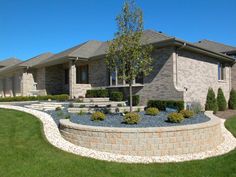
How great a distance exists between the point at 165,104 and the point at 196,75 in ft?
14.2

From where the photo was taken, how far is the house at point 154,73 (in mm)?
13219

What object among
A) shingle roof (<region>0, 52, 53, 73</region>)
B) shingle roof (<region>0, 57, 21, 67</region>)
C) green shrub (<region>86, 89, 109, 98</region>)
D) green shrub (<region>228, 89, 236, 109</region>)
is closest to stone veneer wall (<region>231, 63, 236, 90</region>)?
green shrub (<region>228, 89, 236, 109</region>)

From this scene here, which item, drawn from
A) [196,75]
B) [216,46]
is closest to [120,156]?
[196,75]

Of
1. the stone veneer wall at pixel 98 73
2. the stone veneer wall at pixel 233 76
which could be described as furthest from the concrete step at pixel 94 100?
the stone veneer wall at pixel 233 76

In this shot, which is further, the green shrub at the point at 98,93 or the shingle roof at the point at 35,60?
the shingle roof at the point at 35,60

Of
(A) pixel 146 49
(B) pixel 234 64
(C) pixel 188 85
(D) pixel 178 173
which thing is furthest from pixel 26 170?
(B) pixel 234 64

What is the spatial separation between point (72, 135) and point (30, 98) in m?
13.1

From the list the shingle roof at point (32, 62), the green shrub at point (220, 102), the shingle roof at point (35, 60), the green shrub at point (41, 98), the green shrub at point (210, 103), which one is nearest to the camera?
the green shrub at point (210, 103)

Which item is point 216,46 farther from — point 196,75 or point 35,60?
point 35,60

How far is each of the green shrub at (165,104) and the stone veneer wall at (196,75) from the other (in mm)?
991

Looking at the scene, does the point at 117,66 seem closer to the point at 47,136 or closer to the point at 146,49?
the point at 146,49

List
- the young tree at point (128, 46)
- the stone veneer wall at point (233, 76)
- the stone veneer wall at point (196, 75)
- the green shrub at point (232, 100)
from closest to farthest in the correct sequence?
1. the young tree at point (128, 46)
2. the stone veneer wall at point (196, 75)
3. the green shrub at point (232, 100)
4. the stone veneer wall at point (233, 76)

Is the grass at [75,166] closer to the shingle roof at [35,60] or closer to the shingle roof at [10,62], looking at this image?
the shingle roof at [35,60]

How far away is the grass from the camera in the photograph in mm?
5348
